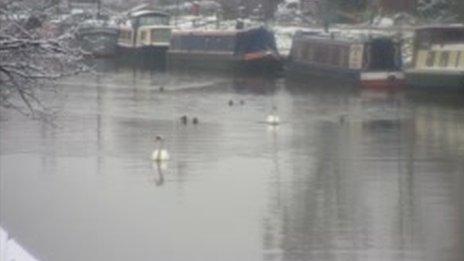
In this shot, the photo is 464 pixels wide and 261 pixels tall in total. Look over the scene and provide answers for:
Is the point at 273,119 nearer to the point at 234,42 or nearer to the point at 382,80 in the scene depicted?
the point at 382,80

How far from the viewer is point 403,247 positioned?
15.2 m

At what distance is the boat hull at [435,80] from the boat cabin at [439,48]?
272 mm

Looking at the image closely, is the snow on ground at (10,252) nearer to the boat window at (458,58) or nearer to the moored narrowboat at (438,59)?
the moored narrowboat at (438,59)

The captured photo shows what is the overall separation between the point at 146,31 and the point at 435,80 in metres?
25.5

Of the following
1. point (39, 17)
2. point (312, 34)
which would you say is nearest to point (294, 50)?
point (312, 34)

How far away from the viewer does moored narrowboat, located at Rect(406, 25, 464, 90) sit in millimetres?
40000

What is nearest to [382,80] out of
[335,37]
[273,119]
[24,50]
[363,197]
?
[335,37]

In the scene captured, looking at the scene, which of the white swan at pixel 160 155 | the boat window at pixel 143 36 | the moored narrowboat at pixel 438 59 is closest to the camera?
the white swan at pixel 160 155

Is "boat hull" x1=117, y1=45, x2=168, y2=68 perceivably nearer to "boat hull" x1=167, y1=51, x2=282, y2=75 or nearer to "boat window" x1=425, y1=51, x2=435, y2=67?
"boat hull" x1=167, y1=51, x2=282, y2=75

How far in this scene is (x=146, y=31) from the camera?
208 feet

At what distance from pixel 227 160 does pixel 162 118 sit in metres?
9.06

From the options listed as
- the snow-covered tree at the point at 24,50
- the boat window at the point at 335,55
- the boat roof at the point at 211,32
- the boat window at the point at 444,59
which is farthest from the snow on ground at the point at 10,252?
the boat roof at the point at 211,32

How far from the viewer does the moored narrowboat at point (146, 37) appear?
62.3 metres

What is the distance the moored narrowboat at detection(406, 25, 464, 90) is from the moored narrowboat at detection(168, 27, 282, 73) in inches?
418
